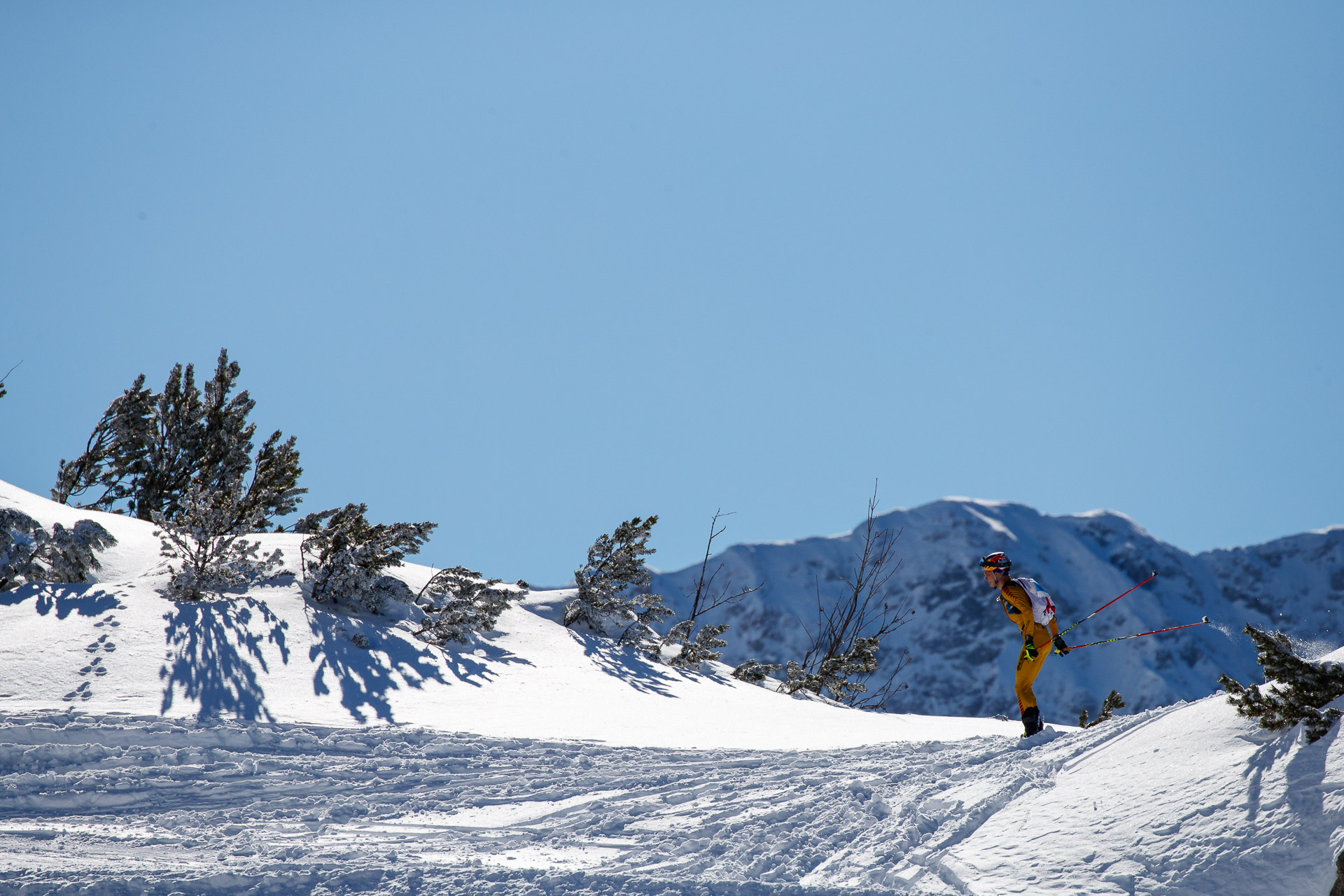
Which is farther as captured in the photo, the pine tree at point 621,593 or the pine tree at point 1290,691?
the pine tree at point 621,593

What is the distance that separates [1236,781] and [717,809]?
2.64m

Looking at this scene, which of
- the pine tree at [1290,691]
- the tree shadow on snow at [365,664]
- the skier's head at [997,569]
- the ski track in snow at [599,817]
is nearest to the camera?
the ski track in snow at [599,817]

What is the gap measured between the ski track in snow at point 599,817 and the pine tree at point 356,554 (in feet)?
9.68

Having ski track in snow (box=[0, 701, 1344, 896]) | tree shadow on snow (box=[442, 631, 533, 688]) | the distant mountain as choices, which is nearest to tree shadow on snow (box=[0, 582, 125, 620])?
ski track in snow (box=[0, 701, 1344, 896])

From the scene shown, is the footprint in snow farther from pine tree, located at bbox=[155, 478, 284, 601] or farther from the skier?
the skier

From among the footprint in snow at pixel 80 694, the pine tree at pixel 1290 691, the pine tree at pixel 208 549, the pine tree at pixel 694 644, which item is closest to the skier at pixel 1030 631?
the pine tree at pixel 1290 691

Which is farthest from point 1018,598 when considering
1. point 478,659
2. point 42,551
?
point 42,551

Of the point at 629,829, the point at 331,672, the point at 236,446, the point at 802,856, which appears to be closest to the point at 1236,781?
the point at 802,856

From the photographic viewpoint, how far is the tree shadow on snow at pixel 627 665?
32.3 feet

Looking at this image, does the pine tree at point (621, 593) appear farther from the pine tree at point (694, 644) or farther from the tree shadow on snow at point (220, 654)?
the tree shadow on snow at point (220, 654)

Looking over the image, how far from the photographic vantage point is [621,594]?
12.5 metres

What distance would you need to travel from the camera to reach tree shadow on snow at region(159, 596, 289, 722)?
6.62m

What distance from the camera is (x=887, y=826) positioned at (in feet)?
15.0

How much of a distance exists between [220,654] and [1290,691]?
7699 mm
